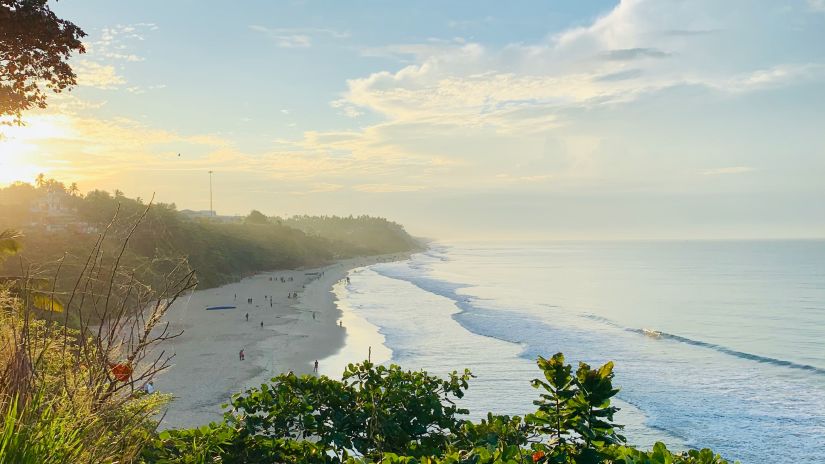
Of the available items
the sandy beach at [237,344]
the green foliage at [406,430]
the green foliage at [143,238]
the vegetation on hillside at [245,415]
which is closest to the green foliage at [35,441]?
the vegetation on hillside at [245,415]

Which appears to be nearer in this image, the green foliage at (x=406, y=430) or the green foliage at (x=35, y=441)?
the green foliage at (x=35, y=441)

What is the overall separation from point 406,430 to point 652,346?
42.0 meters

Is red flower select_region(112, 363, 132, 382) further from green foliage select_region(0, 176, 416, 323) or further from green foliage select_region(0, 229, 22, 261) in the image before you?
green foliage select_region(0, 176, 416, 323)

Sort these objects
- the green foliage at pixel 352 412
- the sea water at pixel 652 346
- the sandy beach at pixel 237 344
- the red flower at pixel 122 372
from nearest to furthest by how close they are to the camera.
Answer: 1. the red flower at pixel 122 372
2. the green foliage at pixel 352 412
3. the sea water at pixel 652 346
4. the sandy beach at pixel 237 344

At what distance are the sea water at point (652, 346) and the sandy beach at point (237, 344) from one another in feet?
11.1

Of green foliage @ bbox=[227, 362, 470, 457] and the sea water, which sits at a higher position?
green foliage @ bbox=[227, 362, 470, 457]

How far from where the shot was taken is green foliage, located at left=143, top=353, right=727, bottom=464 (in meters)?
4.45

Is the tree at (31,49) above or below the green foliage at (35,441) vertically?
above

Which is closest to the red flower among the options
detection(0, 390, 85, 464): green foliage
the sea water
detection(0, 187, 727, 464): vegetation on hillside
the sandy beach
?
detection(0, 187, 727, 464): vegetation on hillside

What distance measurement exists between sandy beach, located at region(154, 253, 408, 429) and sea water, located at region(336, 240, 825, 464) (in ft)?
11.1

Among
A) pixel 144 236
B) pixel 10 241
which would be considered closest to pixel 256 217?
pixel 144 236

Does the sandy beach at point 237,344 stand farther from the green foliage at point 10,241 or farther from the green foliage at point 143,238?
the green foliage at point 143,238

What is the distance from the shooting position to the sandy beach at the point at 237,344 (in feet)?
87.8

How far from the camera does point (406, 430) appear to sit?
20.9 ft
